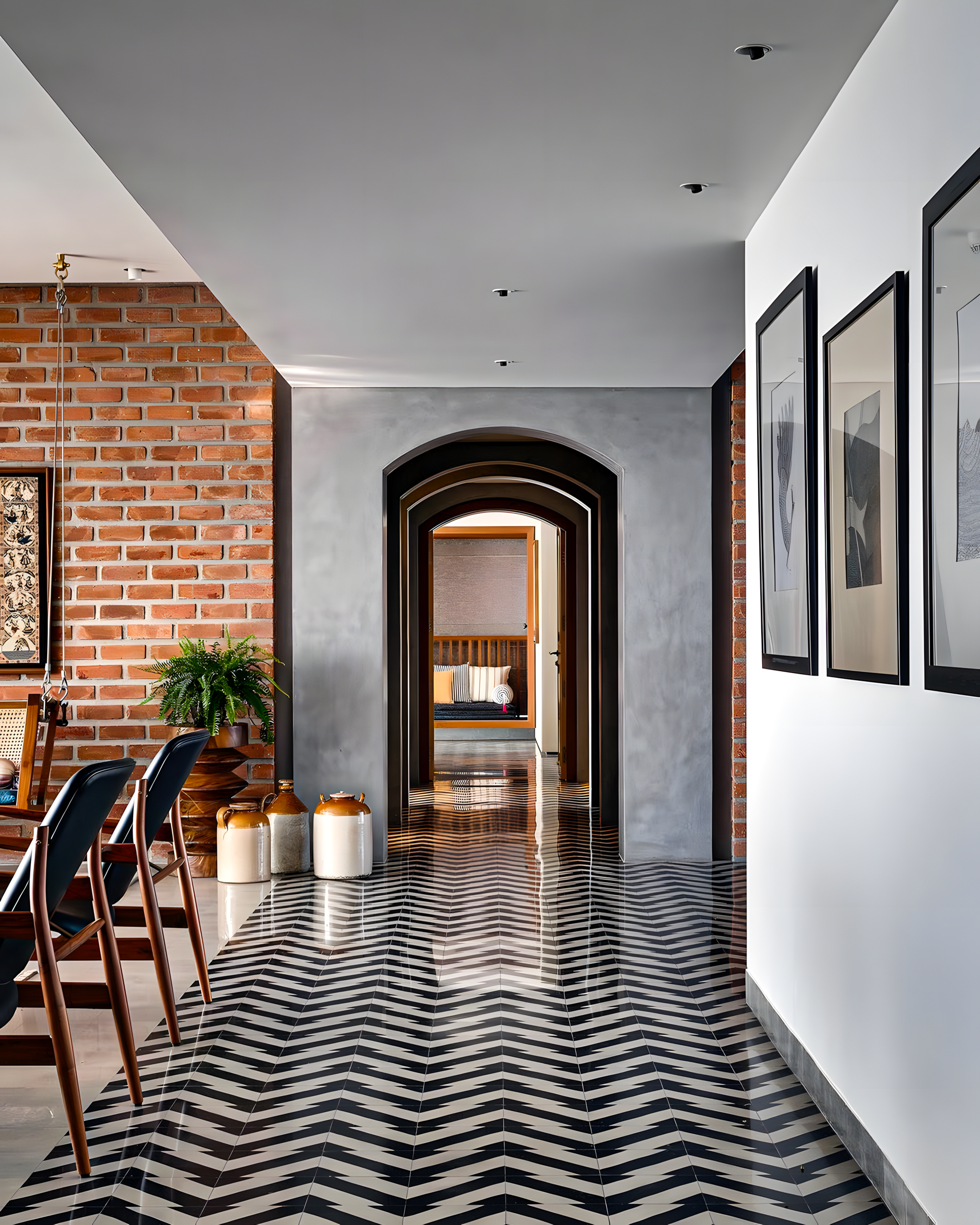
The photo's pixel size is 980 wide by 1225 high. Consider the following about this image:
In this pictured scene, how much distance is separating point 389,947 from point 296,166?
9.72 ft

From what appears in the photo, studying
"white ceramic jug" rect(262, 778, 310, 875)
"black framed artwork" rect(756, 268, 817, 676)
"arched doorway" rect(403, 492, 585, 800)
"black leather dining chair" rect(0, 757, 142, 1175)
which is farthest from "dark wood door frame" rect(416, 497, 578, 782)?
"black leather dining chair" rect(0, 757, 142, 1175)

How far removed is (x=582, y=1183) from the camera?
2.58m

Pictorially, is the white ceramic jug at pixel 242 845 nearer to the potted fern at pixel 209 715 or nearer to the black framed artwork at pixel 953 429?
the potted fern at pixel 209 715

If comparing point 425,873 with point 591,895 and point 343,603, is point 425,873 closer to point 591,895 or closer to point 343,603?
point 591,895

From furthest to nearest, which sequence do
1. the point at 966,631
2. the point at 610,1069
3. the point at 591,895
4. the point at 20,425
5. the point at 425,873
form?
the point at 20,425, the point at 425,873, the point at 591,895, the point at 610,1069, the point at 966,631

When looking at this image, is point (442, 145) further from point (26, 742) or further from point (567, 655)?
point (567, 655)

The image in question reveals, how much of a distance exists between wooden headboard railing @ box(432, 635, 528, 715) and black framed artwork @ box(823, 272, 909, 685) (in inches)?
496

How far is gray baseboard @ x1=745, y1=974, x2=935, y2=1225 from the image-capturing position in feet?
7.68

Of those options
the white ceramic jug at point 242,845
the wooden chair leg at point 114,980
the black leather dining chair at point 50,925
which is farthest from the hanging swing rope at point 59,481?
the black leather dining chair at point 50,925

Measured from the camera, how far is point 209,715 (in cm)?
572

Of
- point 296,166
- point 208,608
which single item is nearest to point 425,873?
point 208,608

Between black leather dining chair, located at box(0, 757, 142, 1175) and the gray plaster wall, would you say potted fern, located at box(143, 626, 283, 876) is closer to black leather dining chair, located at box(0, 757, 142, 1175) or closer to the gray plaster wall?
the gray plaster wall

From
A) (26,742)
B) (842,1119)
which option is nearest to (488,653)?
(26,742)

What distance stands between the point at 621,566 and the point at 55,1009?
4.33 meters
